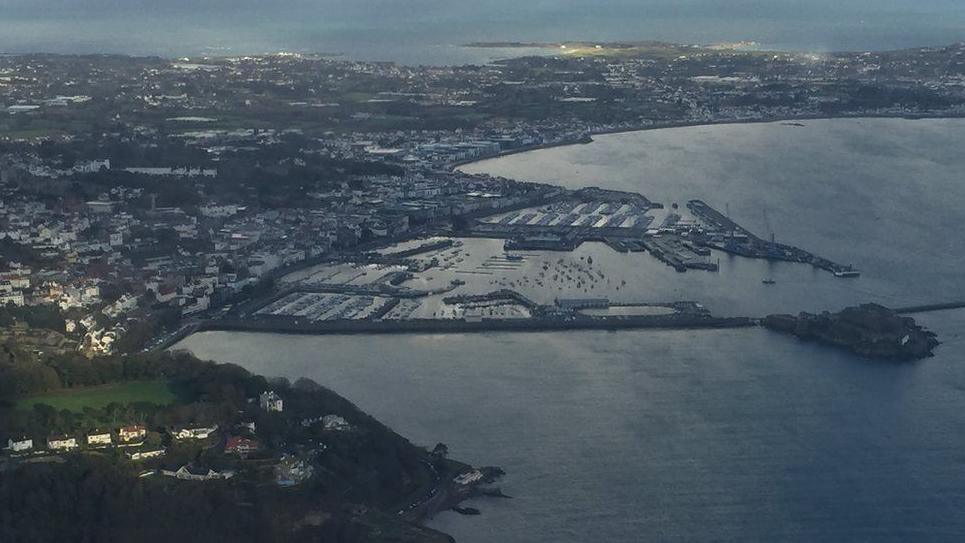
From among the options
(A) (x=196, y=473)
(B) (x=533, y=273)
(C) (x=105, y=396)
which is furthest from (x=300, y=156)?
(A) (x=196, y=473)

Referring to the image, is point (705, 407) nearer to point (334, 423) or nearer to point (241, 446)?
point (334, 423)

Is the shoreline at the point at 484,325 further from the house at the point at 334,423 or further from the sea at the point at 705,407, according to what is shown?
the house at the point at 334,423

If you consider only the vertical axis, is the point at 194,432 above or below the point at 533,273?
above

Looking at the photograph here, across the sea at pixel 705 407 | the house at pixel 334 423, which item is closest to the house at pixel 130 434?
the house at pixel 334 423

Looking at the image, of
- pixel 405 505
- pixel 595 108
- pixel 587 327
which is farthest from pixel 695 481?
pixel 595 108

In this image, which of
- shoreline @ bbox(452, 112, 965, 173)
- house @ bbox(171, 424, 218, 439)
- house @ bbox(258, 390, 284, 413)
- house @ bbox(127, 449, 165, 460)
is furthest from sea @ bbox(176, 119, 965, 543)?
shoreline @ bbox(452, 112, 965, 173)

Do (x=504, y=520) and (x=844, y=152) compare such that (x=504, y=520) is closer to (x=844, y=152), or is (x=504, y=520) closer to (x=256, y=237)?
(x=256, y=237)
